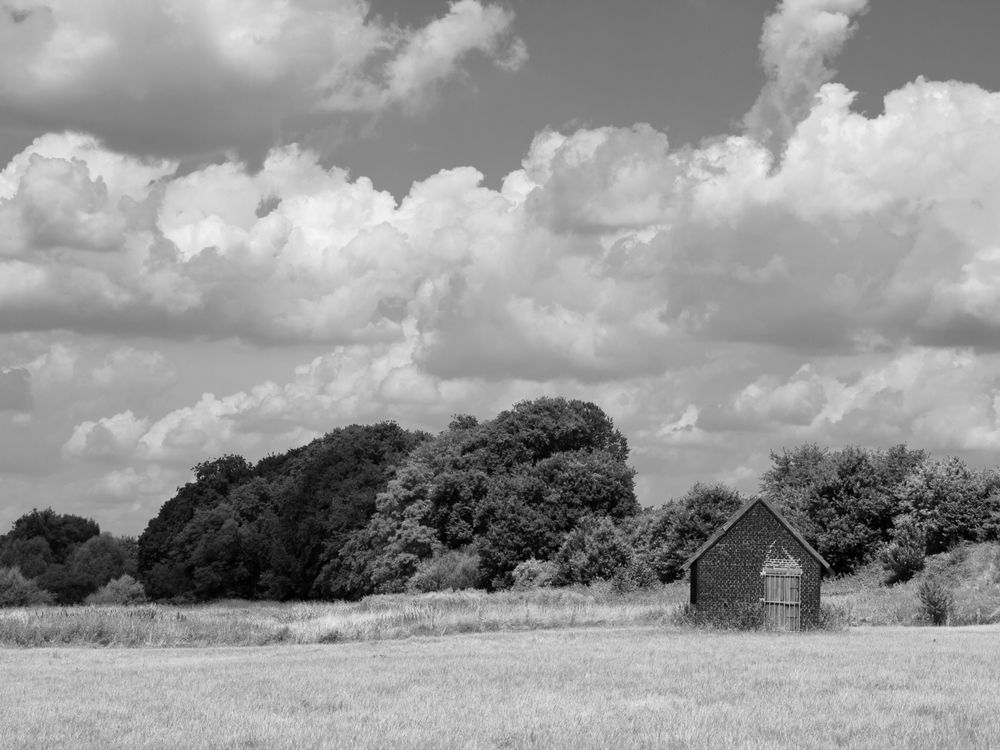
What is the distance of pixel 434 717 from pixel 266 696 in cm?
527

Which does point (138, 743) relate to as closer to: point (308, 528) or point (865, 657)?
point (865, 657)

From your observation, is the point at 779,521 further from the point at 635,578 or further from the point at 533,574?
the point at 533,574

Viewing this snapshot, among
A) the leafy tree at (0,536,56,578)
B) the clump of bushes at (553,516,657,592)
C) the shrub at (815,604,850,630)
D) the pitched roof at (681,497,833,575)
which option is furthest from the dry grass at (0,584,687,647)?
the leafy tree at (0,536,56,578)

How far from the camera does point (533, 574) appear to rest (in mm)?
81375

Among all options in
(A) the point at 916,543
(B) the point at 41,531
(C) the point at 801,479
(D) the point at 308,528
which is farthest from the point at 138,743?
(B) the point at 41,531

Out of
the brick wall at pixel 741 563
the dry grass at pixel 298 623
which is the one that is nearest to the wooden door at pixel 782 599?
the brick wall at pixel 741 563

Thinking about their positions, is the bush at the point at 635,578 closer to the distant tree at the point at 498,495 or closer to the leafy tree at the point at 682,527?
the leafy tree at the point at 682,527

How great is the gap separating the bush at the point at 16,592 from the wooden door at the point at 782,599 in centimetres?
5501

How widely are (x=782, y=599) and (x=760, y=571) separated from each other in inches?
60.9

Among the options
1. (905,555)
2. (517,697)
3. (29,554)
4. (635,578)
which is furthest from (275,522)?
(517,697)

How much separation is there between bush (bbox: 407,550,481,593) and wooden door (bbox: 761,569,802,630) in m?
34.6

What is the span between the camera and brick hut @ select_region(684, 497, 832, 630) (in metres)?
52.9

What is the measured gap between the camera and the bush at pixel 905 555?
70.4 m

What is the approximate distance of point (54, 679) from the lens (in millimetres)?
31203
